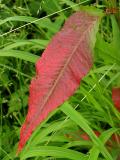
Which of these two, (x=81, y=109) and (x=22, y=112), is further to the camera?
(x=22, y=112)

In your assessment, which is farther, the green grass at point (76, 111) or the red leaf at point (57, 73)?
the green grass at point (76, 111)

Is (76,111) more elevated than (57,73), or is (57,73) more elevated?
(57,73)

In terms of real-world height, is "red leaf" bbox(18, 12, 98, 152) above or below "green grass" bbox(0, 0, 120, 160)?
above

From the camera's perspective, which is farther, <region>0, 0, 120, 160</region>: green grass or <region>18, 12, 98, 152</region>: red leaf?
<region>0, 0, 120, 160</region>: green grass

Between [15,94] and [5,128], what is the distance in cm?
16

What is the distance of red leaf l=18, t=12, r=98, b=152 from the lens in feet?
1.36

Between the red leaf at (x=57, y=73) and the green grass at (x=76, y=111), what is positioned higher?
the red leaf at (x=57, y=73)

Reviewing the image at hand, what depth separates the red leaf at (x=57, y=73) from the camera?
1.36 feet

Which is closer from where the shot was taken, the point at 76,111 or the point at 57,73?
the point at 57,73

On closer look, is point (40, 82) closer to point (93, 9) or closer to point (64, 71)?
point (64, 71)

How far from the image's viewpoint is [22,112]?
179cm

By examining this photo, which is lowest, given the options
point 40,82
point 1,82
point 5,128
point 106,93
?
point 5,128

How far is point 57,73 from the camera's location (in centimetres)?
43

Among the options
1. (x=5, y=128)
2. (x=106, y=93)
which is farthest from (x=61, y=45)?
(x=5, y=128)
